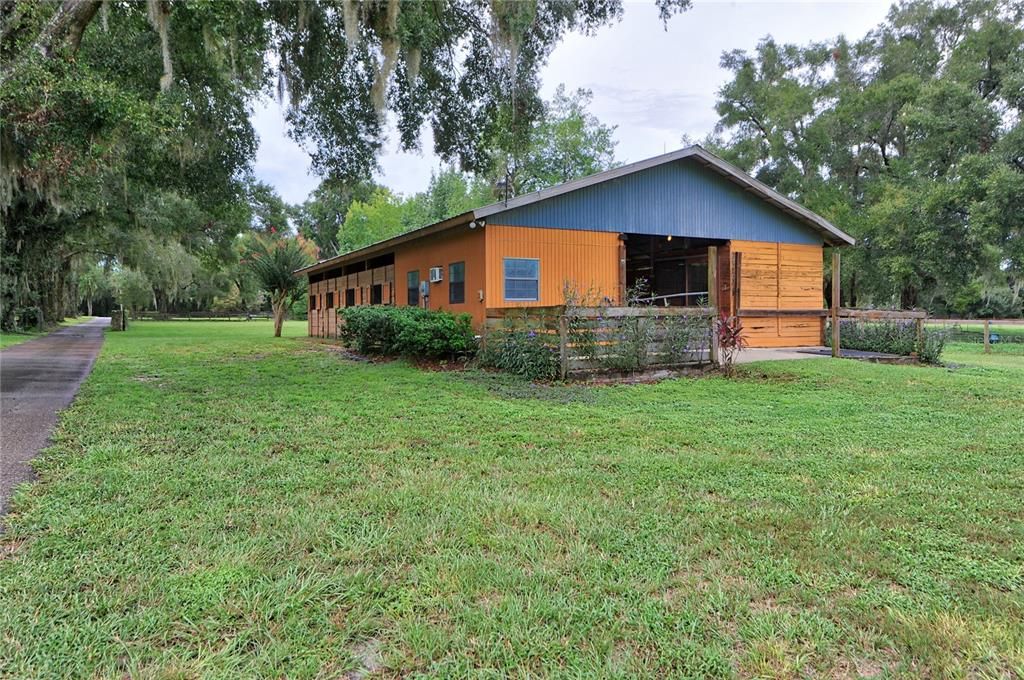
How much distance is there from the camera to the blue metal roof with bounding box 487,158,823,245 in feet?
38.9

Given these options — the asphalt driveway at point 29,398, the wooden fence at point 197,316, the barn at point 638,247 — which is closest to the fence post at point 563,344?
the barn at point 638,247

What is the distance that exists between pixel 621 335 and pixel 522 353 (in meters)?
1.49

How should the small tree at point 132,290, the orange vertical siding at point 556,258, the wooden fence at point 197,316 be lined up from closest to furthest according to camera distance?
the orange vertical siding at point 556,258 → the small tree at point 132,290 → the wooden fence at point 197,316

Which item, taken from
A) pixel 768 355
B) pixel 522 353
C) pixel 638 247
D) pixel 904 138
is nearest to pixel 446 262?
pixel 522 353

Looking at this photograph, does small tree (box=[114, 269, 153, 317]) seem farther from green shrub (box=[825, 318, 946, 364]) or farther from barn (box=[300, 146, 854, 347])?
green shrub (box=[825, 318, 946, 364])

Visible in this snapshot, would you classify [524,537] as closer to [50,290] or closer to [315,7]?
[315,7]

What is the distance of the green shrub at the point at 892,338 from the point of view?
1062 centimetres

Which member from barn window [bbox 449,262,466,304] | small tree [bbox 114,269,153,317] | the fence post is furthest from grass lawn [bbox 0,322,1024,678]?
small tree [bbox 114,269,153,317]

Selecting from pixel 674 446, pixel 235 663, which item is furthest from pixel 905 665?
pixel 674 446

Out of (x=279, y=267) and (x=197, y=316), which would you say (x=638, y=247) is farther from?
(x=197, y=316)

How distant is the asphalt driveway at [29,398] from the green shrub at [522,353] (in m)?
5.47

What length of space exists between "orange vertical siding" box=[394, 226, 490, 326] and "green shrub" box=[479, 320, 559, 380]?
178 cm

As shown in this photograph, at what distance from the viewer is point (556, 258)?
38.9 ft

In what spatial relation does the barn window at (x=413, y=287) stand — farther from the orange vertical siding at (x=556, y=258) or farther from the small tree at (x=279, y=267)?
the small tree at (x=279, y=267)
